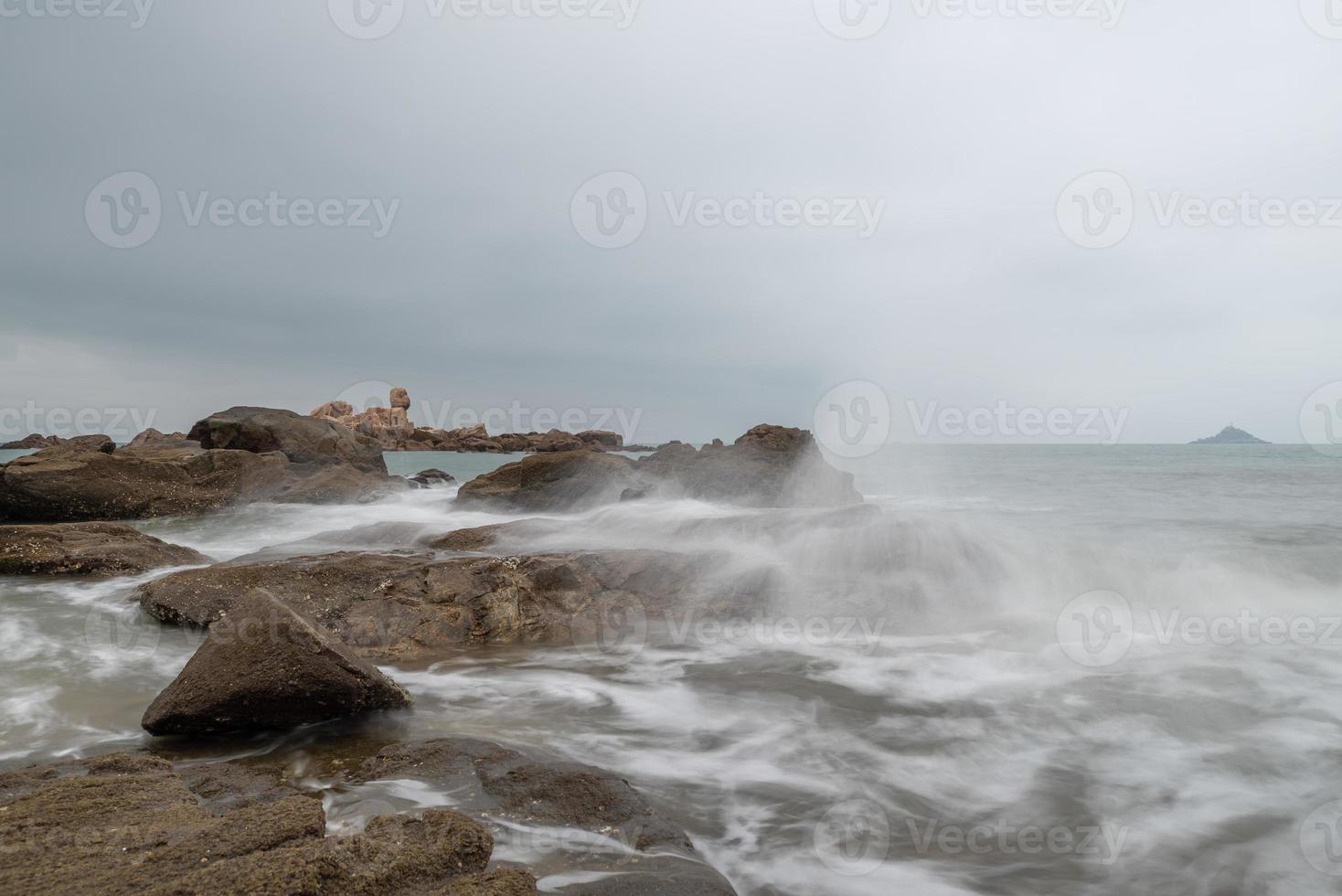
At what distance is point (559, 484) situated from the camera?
15250 millimetres

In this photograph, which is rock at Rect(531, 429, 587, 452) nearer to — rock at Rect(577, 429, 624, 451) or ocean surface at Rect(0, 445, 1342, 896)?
rock at Rect(577, 429, 624, 451)

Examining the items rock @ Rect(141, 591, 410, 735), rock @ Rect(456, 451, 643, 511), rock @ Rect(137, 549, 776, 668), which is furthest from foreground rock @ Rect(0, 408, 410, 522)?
rock @ Rect(141, 591, 410, 735)

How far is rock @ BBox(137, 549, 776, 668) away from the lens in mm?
6309

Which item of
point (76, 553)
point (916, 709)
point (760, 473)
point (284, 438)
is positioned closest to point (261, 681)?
point (916, 709)

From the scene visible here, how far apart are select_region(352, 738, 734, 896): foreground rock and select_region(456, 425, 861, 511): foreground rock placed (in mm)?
10499

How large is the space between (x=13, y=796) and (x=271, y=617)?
1.40 m

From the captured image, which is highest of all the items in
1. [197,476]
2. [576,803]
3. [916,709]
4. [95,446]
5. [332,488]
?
[95,446]

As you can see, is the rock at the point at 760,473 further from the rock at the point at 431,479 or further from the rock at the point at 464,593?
the rock at the point at 431,479

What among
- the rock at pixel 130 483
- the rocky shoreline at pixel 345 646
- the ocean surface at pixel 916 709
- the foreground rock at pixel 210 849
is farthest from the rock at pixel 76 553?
the foreground rock at pixel 210 849

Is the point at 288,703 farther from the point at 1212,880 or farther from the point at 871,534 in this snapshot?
the point at 871,534

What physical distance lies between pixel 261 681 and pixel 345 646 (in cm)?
56

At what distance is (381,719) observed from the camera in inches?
169

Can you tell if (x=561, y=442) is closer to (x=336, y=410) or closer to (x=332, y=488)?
(x=336, y=410)

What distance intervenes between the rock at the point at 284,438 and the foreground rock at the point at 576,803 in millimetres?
20380
